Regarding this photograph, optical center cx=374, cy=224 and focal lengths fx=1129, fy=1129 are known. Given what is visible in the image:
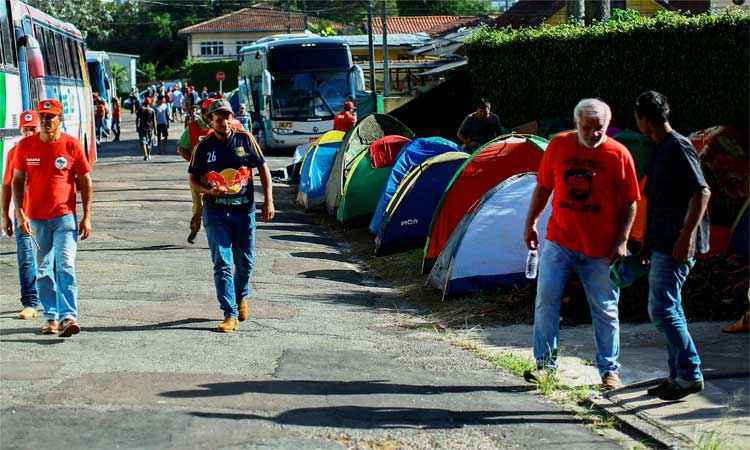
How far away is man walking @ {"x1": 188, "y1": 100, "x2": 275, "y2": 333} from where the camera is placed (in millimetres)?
9086

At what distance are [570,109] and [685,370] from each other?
42.8ft

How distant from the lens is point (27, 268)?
31.2 feet

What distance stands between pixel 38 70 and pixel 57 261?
10154mm

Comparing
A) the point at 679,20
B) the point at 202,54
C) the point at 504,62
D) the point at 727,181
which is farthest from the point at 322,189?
the point at 202,54

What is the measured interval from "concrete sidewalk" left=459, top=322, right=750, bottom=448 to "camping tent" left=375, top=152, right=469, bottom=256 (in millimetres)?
4877

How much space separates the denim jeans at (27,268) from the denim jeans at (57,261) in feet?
2.25

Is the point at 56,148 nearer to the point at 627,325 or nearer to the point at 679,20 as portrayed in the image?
the point at 627,325

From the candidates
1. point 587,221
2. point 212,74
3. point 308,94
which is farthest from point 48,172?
point 212,74

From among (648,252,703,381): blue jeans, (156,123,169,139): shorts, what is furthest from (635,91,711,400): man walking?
(156,123,169,139): shorts

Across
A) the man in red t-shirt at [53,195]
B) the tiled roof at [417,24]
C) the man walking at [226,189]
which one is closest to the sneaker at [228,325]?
the man walking at [226,189]

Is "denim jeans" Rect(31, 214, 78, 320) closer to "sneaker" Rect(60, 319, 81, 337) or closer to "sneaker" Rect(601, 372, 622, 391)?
"sneaker" Rect(60, 319, 81, 337)

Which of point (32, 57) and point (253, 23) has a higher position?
point (253, 23)

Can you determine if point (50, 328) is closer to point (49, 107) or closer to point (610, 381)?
point (49, 107)

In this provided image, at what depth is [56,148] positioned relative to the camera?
8516 mm
